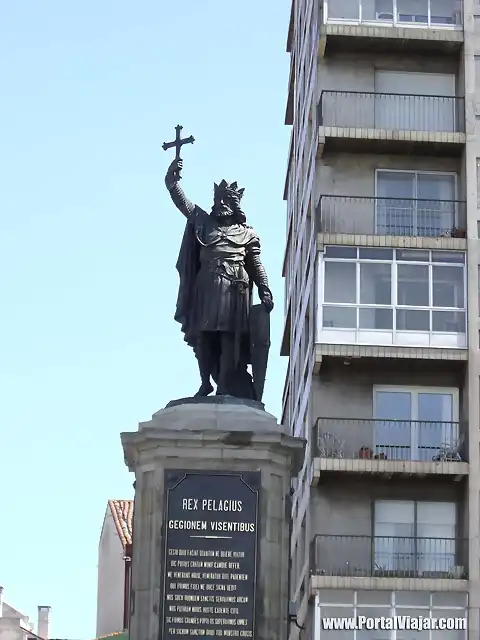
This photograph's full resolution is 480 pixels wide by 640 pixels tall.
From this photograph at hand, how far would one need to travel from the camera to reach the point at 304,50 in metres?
63.5

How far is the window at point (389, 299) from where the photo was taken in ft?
174

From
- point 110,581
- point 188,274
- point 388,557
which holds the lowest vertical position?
point 388,557

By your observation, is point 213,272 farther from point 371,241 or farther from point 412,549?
point 371,241

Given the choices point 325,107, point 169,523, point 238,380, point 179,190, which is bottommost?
point 169,523

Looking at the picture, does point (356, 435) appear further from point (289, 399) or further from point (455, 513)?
point (289, 399)

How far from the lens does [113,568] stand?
78000 mm

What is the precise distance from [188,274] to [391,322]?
73.4 ft

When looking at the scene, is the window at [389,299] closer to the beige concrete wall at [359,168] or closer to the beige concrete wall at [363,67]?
the beige concrete wall at [359,168]

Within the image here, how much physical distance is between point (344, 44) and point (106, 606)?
108ft

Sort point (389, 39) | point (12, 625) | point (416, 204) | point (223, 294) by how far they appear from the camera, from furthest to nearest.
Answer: point (12, 625), point (389, 39), point (416, 204), point (223, 294)

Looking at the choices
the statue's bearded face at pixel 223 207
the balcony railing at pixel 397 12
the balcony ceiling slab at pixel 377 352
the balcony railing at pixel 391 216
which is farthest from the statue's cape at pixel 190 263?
the balcony railing at pixel 397 12

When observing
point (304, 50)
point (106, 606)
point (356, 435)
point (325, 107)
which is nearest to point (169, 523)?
point (356, 435)

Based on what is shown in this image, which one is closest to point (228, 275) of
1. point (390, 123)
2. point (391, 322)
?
point (391, 322)

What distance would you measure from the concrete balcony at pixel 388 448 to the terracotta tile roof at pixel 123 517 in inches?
739
